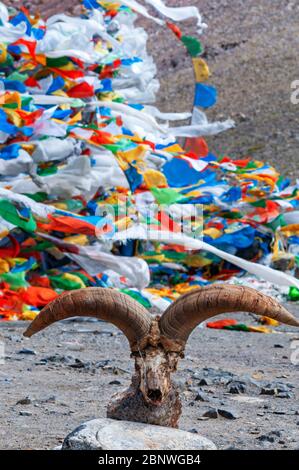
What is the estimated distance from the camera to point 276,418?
5.16 m

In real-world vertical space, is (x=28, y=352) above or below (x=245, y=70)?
above

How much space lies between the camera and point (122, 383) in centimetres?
590

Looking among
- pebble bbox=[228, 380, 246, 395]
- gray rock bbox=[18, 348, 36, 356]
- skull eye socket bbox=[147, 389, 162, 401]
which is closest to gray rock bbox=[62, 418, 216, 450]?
skull eye socket bbox=[147, 389, 162, 401]

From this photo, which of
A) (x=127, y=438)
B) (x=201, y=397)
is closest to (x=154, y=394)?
(x=127, y=438)

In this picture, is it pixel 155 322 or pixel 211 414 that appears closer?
pixel 155 322

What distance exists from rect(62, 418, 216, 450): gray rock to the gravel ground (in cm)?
42

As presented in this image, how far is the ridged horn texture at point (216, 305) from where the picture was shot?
401 cm

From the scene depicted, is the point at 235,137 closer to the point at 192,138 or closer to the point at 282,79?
the point at 282,79

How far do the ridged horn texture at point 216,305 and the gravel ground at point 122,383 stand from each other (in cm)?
60

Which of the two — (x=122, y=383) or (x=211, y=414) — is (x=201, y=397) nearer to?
(x=211, y=414)

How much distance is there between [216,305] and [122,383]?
200 centimetres

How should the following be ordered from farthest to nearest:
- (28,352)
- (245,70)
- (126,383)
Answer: (245,70)
(28,352)
(126,383)
